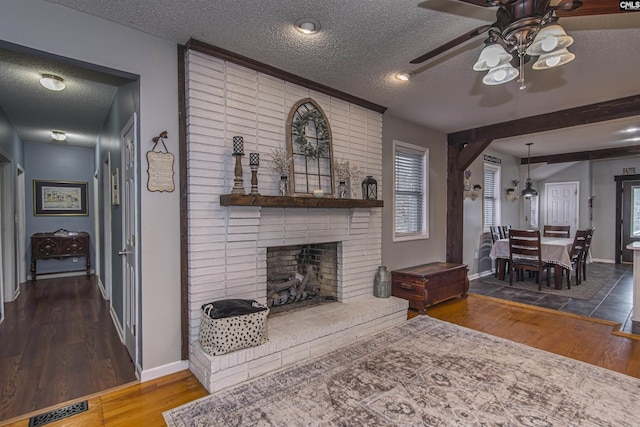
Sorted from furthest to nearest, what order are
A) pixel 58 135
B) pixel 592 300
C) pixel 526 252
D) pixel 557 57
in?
pixel 526 252 < pixel 58 135 < pixel 592 300 < pixel 557 57

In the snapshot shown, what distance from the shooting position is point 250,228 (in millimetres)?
2818

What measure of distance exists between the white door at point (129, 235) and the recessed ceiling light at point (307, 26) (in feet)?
4.65

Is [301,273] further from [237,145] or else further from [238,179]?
[237,145]

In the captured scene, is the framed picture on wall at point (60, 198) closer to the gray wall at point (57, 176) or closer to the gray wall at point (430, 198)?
the gray wall at point (57, 176)

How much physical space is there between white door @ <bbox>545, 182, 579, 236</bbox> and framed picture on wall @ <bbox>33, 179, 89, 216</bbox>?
1102 centimetres

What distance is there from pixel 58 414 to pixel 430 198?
4662 millimetres

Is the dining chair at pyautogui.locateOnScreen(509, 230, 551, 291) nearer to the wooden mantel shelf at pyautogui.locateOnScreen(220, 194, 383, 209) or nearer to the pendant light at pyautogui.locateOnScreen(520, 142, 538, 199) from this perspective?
the pendant light at pyautogui.locateOnScreen(520, 142, 538, 199)

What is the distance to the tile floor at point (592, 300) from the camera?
3.96 meters

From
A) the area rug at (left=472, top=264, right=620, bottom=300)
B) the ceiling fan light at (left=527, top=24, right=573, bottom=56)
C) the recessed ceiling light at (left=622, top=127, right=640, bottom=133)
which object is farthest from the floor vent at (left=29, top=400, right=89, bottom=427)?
the recessed ceiling light at (left=622, top=127, right=640, bottom=133)

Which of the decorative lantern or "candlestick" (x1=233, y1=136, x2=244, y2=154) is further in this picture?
the decorative lantern

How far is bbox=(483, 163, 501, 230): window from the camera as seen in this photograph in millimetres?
6625

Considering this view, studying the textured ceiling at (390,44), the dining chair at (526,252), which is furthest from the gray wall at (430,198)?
the dining chair at (526,252)

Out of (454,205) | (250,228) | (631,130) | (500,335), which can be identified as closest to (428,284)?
(500,335)

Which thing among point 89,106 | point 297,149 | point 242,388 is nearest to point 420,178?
point 297,149
